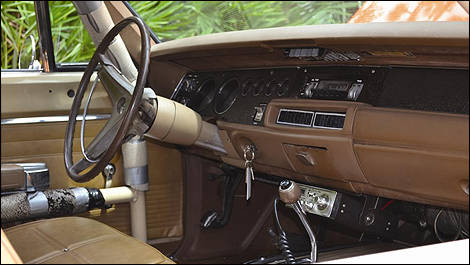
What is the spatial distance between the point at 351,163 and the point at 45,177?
753mm

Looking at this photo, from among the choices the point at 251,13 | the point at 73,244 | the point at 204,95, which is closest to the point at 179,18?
the point at 251,13

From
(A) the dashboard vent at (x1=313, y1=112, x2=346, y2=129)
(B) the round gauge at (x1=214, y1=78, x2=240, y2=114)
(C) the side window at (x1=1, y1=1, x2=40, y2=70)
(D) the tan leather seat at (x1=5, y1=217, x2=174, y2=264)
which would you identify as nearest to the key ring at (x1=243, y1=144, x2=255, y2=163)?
A: (B) the round gauge at (x1=214, y1=78, x2=240, y2=114)

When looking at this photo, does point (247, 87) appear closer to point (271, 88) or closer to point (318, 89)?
point (271, 88)

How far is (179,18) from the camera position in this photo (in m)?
4.87

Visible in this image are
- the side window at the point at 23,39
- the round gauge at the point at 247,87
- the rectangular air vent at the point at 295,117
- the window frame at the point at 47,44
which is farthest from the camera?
the window frame at the point at 47,44

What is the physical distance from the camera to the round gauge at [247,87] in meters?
1.96

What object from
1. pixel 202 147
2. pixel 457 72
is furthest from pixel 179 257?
pixel 457 72

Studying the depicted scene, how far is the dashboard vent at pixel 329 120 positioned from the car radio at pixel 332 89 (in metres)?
0.05

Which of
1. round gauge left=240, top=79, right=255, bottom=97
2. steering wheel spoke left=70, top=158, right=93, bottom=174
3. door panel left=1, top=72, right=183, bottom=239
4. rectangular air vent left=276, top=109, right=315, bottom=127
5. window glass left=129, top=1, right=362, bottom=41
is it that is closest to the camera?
door panel left=1, top=72, right=183, bottom=239

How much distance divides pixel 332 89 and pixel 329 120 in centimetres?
9

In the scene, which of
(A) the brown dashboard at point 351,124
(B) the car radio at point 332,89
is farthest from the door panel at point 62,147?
(B) the car radio at point 332,89

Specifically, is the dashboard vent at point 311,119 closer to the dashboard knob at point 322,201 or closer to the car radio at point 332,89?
the car radio at point 332,89

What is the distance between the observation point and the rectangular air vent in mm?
1683

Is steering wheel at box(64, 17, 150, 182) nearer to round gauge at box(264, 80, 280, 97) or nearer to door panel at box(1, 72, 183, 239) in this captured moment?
door panel at box(1, 72, 183, 239)
